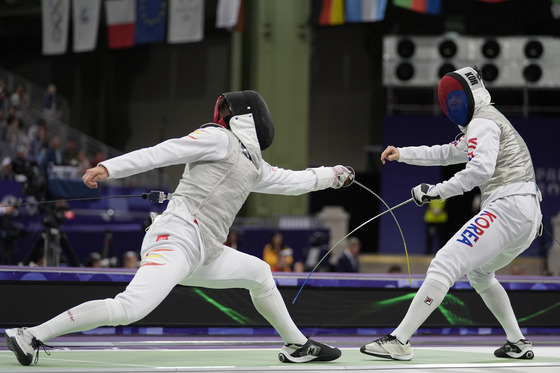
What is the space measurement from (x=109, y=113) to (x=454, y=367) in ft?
55.2

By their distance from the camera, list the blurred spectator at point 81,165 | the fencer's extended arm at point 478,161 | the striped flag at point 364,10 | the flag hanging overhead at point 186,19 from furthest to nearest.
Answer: the flag hanging overhead at point 186,19
the striped flag at point 364,10
the blurred spectator at point 81,165
the fencer's extended arm at point 478,161

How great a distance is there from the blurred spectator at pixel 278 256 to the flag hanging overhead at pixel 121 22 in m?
6.42

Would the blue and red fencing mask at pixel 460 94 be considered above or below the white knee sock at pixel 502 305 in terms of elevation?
above

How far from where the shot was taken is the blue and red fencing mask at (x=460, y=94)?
13.5 feet

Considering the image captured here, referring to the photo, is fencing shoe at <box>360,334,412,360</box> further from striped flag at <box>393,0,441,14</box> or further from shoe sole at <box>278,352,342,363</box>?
striped flag at <box>393,0,441,14</box>

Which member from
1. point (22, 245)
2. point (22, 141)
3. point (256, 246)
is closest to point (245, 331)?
point (22, 245)

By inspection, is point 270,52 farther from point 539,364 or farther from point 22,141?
point 539,364

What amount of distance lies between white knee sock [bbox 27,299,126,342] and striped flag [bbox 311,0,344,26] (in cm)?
1055

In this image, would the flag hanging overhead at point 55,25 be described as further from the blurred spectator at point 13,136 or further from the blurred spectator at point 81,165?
the blurred spectator at point 81,165

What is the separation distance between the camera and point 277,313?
150 inches

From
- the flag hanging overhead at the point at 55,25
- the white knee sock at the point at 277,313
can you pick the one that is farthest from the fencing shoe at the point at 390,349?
the flag hanging overhead at the point at 55,25

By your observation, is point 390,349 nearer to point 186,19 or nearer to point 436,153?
point 436,153

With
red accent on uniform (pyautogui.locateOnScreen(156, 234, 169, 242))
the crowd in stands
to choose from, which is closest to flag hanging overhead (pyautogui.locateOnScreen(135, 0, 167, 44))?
the crowd in stands

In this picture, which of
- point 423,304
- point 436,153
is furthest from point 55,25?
point 423,304
